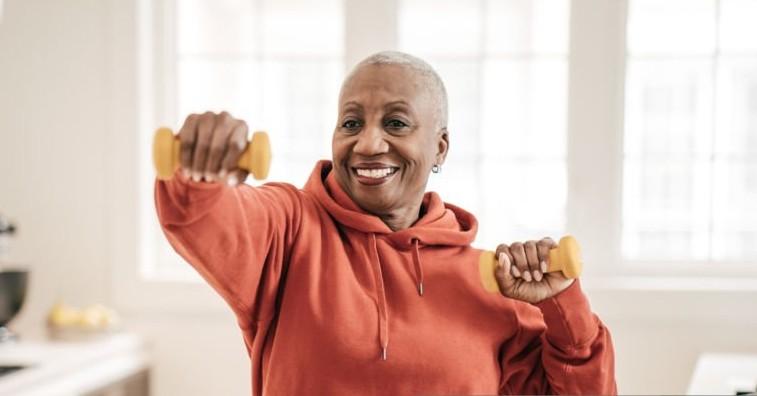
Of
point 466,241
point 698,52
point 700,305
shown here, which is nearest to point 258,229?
point 466,241

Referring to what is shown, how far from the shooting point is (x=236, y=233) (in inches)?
45.9

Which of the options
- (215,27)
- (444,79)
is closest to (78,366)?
(215,27)

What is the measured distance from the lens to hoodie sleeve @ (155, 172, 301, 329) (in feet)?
3.56

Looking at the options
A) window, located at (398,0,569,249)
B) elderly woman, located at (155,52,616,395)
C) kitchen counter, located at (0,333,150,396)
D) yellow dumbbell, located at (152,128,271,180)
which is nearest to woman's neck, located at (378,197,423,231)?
elderly woman, located at (155,52,616,395)

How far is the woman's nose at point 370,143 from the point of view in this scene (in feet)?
4.35

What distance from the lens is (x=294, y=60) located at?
3.42 metres

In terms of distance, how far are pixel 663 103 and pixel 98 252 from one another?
197 cm

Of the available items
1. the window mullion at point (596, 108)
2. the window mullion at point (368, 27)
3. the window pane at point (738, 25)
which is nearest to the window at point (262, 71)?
the window mullion at point (368, 27)

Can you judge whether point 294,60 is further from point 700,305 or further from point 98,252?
point 700,305

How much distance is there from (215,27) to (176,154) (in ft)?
8.36

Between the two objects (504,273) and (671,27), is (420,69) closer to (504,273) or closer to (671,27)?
(504,273)

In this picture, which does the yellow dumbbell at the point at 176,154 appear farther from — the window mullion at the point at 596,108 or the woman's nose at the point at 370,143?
the window mullion at the point at 596,108

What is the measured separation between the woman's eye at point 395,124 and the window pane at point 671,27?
2.02 meters

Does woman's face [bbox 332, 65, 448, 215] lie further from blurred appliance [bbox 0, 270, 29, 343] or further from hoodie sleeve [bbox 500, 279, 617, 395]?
blurred appliance [bbox 0, 270, 29, 343]
